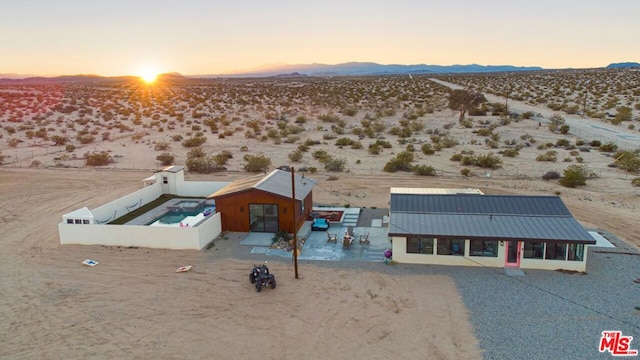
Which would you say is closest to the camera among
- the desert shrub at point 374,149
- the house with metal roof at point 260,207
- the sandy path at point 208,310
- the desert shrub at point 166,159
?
the sandy path at point 208,310

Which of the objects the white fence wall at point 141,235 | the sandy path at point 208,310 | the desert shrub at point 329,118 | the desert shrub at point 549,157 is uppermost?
the desert shrub at point 329,118

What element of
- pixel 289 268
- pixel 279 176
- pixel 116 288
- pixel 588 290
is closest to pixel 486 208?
pixel 588 290

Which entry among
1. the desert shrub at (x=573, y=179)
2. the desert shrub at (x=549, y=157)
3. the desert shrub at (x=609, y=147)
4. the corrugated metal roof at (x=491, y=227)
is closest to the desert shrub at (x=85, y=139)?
the corrugated metal roof at (x=491, y=227)

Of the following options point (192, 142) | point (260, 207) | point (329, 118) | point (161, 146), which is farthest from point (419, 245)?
point (329, 118)

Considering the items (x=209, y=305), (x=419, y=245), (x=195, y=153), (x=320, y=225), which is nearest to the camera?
(x=209, y=305)

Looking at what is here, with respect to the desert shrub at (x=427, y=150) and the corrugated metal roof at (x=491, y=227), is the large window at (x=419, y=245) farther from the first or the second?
the desert shrub at (x=427, y=150)

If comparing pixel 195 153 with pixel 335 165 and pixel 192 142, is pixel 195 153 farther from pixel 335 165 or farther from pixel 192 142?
pixel 335 165
